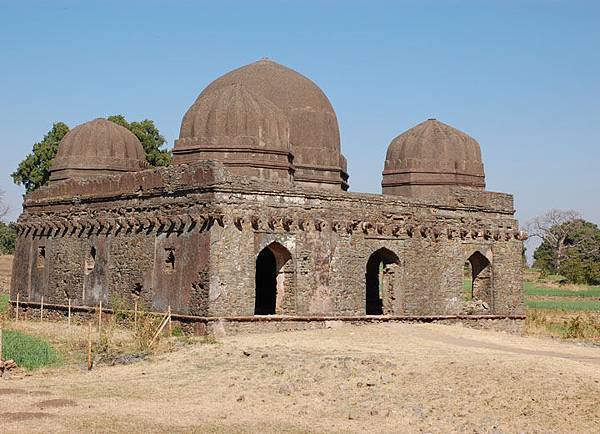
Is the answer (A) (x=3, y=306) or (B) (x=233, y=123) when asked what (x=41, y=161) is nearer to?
(A) (x=3, y=306)

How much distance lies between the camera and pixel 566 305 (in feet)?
132

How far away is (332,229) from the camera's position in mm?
21656

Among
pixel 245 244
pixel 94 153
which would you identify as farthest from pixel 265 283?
pixel 94 153

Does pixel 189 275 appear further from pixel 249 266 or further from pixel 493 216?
pixel 493 216

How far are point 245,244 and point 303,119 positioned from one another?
19.6 ft

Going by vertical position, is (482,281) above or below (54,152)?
below

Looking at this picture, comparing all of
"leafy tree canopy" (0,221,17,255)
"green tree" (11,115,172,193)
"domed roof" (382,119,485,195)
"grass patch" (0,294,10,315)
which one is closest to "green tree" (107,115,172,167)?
"green tree" (11,115,172,193)

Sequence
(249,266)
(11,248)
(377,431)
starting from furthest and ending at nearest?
(11,248) < (249,266) < (377,431)

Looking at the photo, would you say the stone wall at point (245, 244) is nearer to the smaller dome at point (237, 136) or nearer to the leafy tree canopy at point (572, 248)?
the smaller dome at point (237, 136)

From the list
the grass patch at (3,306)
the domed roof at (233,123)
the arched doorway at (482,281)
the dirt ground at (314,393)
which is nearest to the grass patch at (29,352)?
the dirt ground at (314,393)

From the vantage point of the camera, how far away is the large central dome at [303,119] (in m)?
24.8

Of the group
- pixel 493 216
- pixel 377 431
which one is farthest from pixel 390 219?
pixel 377 431

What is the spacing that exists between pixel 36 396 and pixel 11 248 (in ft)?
183

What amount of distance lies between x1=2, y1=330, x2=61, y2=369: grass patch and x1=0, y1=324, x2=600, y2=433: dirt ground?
1.93 feet
